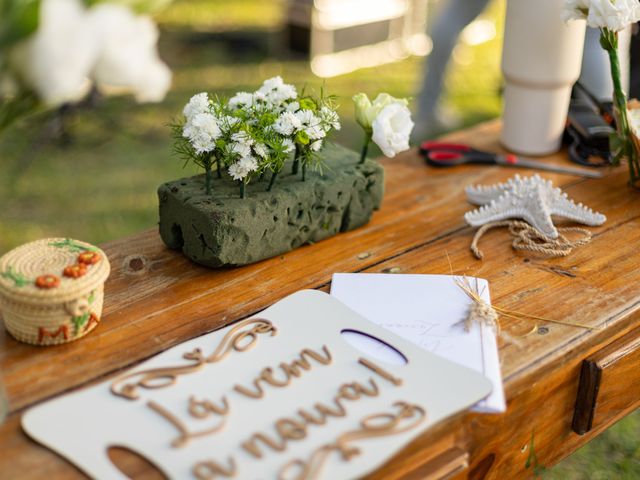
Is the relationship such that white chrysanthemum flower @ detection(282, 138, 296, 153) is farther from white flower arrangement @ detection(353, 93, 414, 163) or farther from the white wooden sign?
the white wooden sign

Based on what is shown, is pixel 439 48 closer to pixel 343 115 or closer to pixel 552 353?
pixel 343 115

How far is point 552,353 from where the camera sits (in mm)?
1073

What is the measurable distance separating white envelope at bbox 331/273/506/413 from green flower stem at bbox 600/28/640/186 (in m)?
0.48

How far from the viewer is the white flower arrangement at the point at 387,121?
1271 mm

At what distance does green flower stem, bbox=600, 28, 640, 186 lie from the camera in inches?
56.5

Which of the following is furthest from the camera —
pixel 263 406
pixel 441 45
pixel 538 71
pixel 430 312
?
pixel 441 45

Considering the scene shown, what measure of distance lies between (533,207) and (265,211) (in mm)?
476

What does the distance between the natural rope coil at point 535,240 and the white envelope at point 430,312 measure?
0.14 metres

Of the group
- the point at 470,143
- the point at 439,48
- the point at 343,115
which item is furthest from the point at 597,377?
the point at 343,115

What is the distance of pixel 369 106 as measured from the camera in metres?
1.33

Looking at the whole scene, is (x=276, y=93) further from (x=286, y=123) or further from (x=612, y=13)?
(x=612, y=13)

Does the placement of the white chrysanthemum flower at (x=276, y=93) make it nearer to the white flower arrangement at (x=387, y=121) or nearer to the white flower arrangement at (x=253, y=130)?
the white flower arrangement at (x=253, y=130)

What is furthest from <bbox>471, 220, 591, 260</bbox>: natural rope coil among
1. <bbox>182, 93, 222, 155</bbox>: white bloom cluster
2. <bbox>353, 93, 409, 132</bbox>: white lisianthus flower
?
<bbox>182, 93, 222, 155</bbox>: white bloom cluster

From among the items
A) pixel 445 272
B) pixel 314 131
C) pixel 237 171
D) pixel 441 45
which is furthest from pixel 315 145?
pixel 441 45
